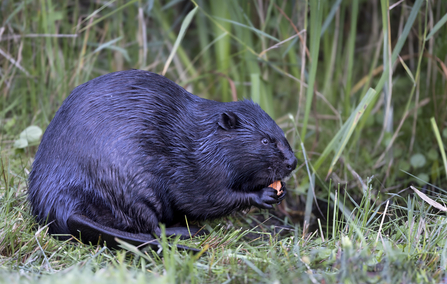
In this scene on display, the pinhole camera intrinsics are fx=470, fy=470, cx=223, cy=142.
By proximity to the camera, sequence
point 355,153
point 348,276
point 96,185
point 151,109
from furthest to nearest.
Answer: point 355,153 → point 151,109 → point 96,185 → point 348,276

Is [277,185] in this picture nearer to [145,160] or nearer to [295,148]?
[145,160]

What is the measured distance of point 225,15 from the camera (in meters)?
3.92

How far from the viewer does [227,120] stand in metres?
2.42

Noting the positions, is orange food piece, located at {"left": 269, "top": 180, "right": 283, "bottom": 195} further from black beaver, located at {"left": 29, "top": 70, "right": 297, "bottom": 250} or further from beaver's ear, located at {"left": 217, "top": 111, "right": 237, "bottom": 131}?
beaver's ear, located at {"left": 217, "top": 111, "right": 237, "bottom": 131}

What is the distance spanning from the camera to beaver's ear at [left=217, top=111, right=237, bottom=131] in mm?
2396

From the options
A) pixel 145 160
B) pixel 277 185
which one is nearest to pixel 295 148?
pixel 277 185

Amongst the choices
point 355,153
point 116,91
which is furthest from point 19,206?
point 355,153

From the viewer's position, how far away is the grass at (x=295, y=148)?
1.79m

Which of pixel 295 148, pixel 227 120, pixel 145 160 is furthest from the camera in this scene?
pixel 295 148

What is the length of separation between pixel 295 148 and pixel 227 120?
1.13 metres

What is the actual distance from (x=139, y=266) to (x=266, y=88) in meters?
1.90

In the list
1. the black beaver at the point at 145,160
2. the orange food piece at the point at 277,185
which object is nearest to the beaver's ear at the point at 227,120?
the black beaver at the point at 145,160

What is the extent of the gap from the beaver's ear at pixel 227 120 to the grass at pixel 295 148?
1.42ft

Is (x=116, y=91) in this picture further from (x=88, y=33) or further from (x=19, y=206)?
(x=88, y=33)
